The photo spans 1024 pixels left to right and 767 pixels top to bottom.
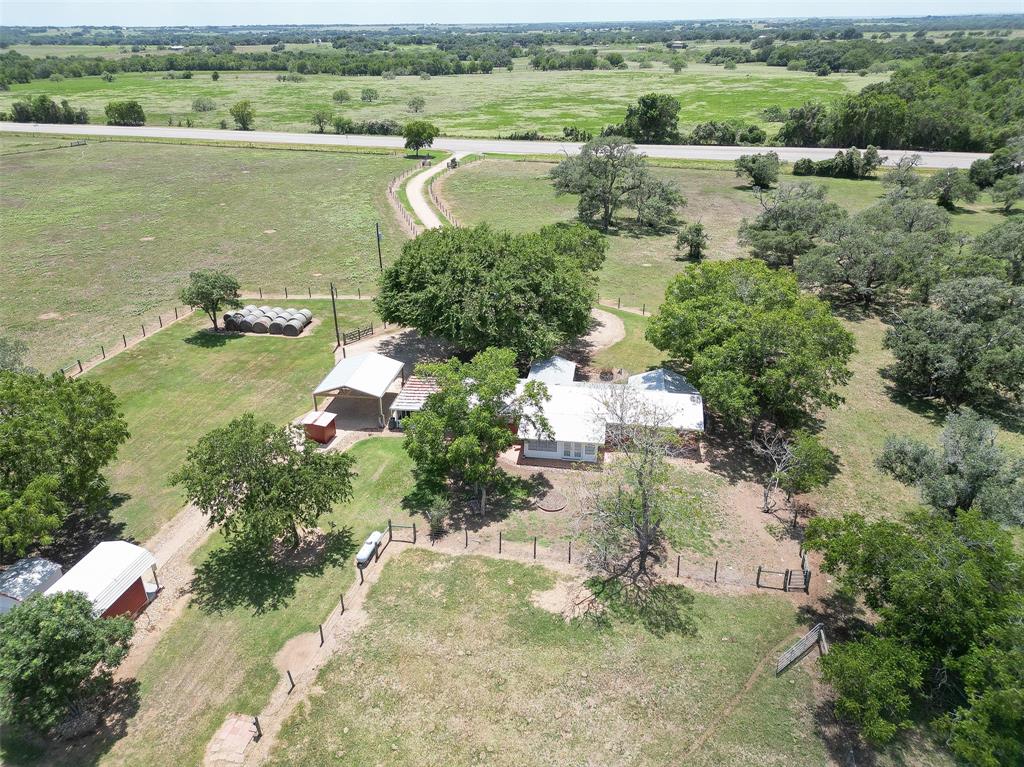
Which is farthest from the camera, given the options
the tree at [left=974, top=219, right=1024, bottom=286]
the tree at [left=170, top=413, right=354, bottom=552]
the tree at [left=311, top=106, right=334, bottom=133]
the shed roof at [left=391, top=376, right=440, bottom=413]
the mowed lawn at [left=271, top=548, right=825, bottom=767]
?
the tree at [left=311, top=106, right=334, bottom=133]

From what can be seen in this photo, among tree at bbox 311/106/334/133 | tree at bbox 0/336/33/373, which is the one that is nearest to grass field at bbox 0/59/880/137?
tree at bbox 311/106/334/133

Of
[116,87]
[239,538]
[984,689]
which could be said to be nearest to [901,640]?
[984,689]

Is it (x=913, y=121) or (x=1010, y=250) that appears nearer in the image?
(x=1010, y=250)

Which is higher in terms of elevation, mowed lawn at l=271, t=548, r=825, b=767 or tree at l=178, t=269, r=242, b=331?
tree at l=178, t=269, r=242, b=331

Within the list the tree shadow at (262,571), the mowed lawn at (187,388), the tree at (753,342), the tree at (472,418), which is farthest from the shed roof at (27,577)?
the tree at (753,342)

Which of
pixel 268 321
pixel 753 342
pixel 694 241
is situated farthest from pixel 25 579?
pixel 694 241

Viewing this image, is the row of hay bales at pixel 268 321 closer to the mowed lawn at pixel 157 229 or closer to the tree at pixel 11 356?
the mowed lawn at pixel 157 229

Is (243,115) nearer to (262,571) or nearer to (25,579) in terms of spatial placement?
(262,571)

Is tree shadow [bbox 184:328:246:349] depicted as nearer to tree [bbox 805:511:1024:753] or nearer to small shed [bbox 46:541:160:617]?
small shed [bbox 46:541:160:617]
